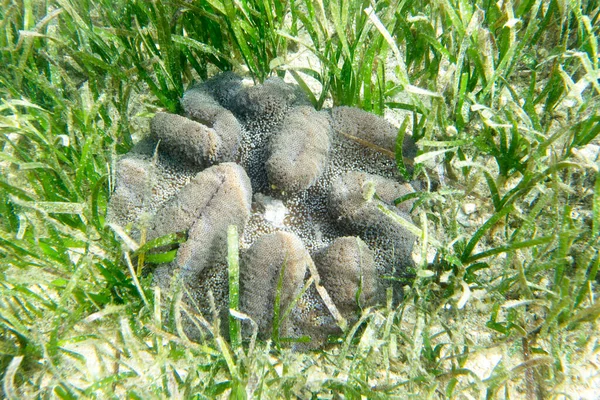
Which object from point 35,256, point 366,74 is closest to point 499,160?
point 366,74

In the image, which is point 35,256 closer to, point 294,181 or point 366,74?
point 294,181

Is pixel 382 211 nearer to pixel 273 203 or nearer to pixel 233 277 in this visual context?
pixel 273 203

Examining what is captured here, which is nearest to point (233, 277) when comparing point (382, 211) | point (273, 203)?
point (273, 203)

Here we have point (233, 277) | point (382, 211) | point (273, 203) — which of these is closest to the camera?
point (233, 277)
